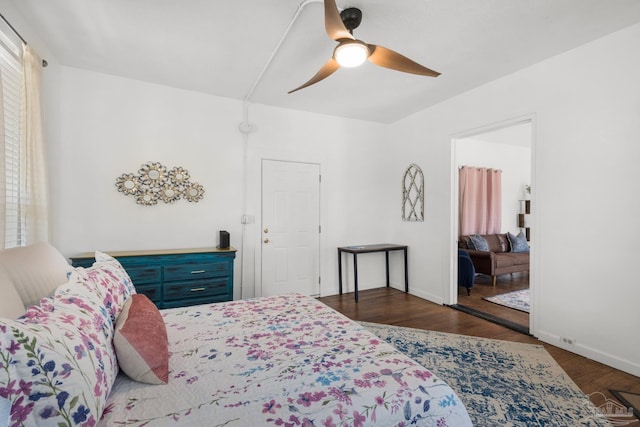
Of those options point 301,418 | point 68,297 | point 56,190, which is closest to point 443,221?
point 301,418

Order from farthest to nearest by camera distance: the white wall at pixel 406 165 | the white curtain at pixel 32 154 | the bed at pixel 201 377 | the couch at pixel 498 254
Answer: the couch at pixel 498 254 < the white wall at pixel 406 165 < the white curtain at pixel 32 154 < the bed at pixel 201 377

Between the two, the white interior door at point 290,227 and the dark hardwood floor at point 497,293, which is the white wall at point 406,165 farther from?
the dark hardwood floor at point 497,293

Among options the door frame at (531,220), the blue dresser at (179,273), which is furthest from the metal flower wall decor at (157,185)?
the door frame at (531,220)

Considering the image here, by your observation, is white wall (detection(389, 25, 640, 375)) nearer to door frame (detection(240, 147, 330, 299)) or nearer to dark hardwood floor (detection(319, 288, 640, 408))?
dark hardwood floor (detection(319, 288, 640, 408))

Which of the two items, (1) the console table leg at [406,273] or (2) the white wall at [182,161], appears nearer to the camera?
(2) the white wall at [182,161]

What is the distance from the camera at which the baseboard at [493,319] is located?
3108mm

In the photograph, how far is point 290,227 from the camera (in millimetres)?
4215

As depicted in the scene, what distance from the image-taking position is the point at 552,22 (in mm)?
2281

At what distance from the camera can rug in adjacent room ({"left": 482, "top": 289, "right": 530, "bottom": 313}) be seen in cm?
386

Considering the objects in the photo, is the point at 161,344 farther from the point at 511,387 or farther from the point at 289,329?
the point at 511,387

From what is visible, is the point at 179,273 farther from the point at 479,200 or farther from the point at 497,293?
the point at 479,200

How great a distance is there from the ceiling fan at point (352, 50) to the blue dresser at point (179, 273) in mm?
2247

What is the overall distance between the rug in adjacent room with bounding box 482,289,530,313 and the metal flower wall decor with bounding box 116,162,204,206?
418cm

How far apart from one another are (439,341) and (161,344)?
2469 mm
